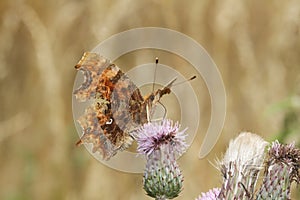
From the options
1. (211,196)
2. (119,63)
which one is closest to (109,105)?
(211,196)

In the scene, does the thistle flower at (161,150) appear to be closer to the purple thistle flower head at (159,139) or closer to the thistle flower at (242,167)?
the purple thistle flower head at (159,139)

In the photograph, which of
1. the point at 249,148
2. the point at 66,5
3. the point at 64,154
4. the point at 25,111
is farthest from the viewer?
the point at 25,111

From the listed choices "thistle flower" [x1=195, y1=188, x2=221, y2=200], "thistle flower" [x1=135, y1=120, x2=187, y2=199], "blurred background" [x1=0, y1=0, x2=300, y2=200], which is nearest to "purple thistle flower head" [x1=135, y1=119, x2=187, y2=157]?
"thistle flower" [x1=135, y1=120, x2=187, y2=199]

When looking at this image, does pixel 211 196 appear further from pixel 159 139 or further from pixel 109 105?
pixel 109 105

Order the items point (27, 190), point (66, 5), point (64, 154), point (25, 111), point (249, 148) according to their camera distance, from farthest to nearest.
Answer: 1. point (25, 111)
2. point (66, 5)
3. point (27, 190)
4. point (64, 154)
5. point (249, 148)

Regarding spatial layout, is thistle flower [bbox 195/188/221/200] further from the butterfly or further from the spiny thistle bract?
the butterfly

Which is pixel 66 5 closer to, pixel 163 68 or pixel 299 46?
pixel 163 68

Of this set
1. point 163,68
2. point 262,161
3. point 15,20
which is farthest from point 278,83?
point 262,161
